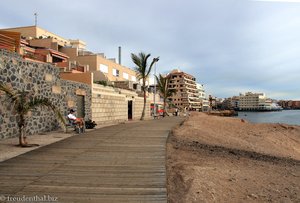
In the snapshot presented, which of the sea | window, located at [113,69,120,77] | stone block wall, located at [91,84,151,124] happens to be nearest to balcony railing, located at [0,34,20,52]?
stone block wall, located at [91,84,151,124]

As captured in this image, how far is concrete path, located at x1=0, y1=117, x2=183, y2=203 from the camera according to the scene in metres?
4.33

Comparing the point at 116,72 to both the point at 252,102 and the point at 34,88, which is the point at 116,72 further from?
the point at 252,102

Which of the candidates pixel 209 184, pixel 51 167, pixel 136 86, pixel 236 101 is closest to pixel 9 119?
pixel 51 167

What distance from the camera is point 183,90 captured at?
371 feet

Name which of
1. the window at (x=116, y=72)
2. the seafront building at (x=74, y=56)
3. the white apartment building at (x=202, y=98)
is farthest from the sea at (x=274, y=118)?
the seafront building at (x=74, y=56)

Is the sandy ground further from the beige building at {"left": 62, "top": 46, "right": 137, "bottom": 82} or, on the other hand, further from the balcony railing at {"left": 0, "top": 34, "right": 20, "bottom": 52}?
the beige building at {"left": 62, "top": 46, "right": 137, "bottom": 82}

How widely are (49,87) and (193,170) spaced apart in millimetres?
9556

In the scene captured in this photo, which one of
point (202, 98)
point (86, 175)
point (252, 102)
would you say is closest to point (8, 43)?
point (86, 175)

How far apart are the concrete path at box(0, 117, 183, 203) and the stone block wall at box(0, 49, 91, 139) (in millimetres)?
3064

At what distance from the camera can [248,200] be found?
4.85 m

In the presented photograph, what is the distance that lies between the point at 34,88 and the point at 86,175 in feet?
26.5

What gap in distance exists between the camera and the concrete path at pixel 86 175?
170 inches

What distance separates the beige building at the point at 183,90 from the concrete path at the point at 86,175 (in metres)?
Result: 99.9

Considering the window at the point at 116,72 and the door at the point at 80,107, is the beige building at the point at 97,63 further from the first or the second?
the door at the point at 80,107
